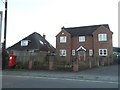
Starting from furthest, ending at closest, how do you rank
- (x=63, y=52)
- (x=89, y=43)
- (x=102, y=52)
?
(x=63, y=52) < (x=89, y=43) < (x=102, y=52)

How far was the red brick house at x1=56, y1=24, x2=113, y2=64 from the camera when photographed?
4309cm

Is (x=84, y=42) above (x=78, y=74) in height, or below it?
above

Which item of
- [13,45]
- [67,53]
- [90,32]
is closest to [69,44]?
[67,53]

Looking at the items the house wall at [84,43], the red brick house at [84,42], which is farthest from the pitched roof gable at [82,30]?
the house wall at [84,43]

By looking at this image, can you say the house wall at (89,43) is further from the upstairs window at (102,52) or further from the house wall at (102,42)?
the upstairs window at (102,52)

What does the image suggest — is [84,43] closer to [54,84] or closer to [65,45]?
[65,45]

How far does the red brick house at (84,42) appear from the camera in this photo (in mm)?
43094

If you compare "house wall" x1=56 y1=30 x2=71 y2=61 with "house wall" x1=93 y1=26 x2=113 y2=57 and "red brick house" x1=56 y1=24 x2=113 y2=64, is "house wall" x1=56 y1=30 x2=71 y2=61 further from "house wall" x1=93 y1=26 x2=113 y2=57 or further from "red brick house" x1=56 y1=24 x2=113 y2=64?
"house wall" x1=93 y1=26 x2=113 y2=57

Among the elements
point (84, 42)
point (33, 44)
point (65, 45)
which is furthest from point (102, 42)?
point (33, 44)

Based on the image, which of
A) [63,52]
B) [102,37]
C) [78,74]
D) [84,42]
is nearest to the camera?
[78,74]

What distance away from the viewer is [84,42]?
150 ft

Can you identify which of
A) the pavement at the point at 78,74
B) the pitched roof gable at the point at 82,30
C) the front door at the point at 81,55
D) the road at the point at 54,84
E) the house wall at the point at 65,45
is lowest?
the pavement at the point at 78,74

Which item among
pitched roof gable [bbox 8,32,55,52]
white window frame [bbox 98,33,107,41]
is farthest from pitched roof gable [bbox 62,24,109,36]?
pitched roof gable [bbox 8,32,55,52]

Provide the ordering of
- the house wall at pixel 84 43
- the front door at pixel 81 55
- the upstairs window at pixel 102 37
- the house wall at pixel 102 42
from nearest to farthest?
the front door at pixel 81 55, the house wall at pixel 102 42, the upstairs window at pixel 102 37, the house wall at pixel 84 43
